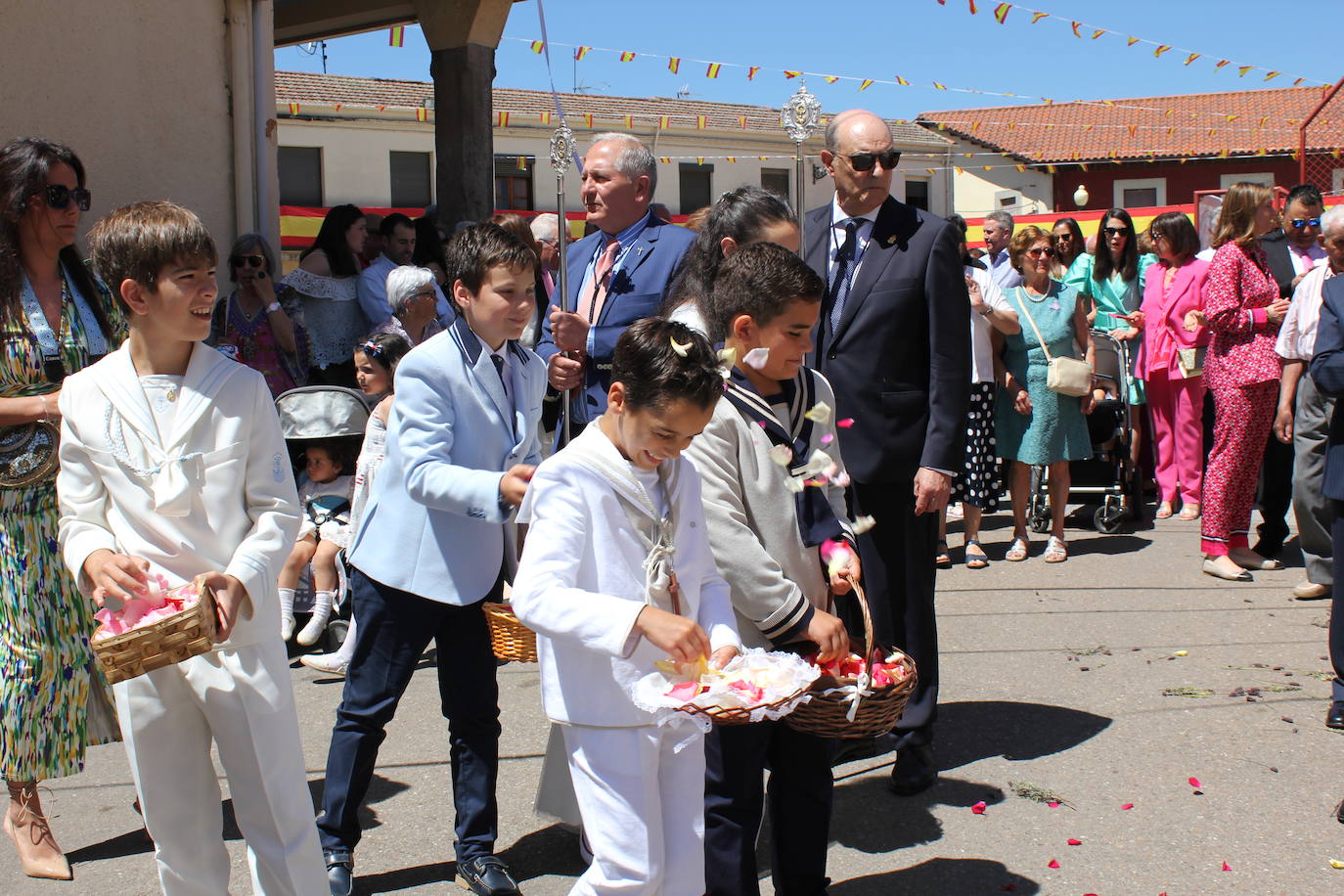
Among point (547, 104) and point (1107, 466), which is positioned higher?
point (547, 104)

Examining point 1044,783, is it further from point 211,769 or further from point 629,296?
point 211,769

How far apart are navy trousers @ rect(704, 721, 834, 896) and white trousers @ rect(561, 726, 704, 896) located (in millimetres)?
341

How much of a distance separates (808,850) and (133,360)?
6.96 ft

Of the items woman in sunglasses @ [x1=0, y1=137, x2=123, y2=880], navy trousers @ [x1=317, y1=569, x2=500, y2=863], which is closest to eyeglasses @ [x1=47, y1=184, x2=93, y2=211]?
woman in sunglasses @ [x1=0, y1=137, x2=123, y2=880]

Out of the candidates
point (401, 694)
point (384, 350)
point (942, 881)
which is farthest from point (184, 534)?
point (384, 350)

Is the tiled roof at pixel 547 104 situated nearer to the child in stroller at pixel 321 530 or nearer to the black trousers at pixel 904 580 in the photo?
the child in stroller at pixel 321 530

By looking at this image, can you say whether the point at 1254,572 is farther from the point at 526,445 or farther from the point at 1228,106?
the point at 1228,106

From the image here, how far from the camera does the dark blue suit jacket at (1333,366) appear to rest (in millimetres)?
4793

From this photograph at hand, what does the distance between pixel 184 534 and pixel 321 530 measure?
386 cm

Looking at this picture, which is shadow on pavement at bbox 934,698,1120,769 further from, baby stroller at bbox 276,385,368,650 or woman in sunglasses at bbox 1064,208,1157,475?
woman in sunglasses at bbox 1064,208,1157,475

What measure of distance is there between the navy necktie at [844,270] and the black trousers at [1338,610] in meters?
2.18

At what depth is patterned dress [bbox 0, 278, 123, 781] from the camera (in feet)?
12.7

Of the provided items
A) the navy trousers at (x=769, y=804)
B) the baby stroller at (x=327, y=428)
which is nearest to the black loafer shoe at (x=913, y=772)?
the navy trousers at (x=769, y=804)

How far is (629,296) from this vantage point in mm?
4484
